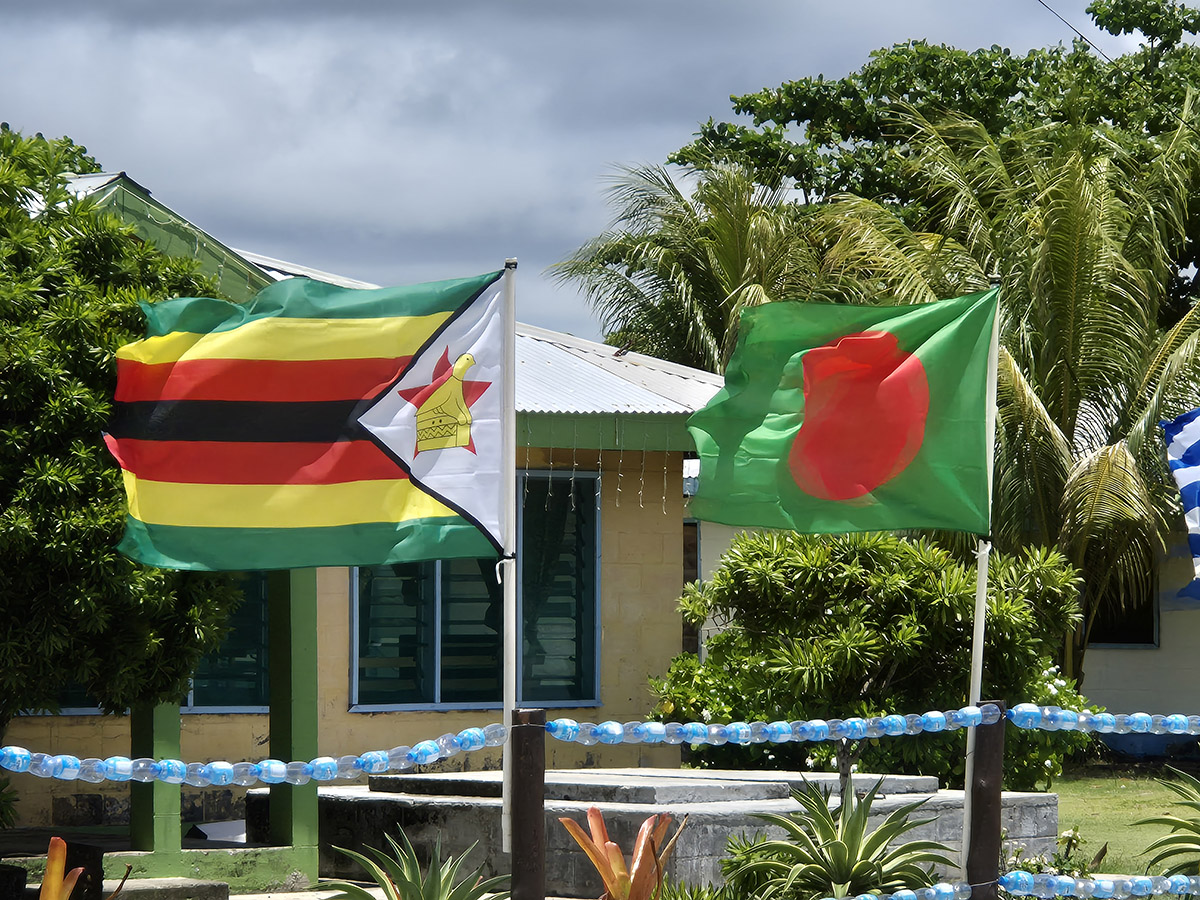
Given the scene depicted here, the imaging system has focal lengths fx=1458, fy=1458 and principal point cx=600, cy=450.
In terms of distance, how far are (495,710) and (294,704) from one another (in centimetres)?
399

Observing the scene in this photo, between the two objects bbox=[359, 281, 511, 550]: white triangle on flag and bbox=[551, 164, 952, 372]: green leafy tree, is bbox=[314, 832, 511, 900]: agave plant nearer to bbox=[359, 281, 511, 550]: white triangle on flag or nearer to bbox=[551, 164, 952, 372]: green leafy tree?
bbox=[359, 281, 511, 550]: white triangle on flag

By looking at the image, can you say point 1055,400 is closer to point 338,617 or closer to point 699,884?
A: point 338,617

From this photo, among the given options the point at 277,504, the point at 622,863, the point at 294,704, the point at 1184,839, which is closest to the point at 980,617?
the point at 622,863

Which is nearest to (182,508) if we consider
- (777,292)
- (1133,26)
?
(777,292)

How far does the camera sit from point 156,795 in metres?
8.06

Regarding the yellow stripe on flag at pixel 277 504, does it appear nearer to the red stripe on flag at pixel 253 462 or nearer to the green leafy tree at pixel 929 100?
the red stripe on flag at pixel 253 462

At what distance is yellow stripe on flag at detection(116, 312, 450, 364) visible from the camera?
6008 millimetres

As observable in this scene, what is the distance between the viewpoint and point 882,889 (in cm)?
661

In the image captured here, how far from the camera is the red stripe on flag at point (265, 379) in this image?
6.02 metres

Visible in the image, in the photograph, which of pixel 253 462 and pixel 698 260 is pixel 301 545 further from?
pixel 698 260

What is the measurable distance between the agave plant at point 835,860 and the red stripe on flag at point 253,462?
260 centimetres

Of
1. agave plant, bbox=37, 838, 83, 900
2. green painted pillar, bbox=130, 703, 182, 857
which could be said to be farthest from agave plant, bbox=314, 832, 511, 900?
green painted pillar, bbox=130, 703, 182, 857

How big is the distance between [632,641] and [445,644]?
5.47 feet

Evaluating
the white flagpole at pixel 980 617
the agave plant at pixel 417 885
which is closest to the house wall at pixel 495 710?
the agave plant at pixel 417 885
